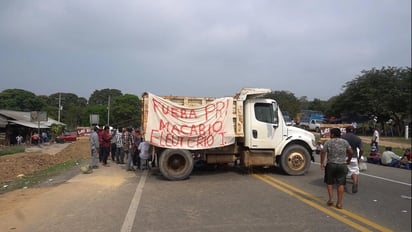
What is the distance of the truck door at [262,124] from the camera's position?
1350 cm

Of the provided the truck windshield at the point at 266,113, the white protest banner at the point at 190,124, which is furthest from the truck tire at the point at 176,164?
the truck windshield at the point at 266,113

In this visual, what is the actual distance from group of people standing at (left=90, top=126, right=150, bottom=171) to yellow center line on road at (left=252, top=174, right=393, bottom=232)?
4.35m

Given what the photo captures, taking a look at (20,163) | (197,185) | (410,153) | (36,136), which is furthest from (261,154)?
(36,136)

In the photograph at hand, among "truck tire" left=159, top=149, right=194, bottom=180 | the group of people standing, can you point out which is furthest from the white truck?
the group of people standing

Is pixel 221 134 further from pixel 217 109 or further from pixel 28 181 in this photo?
pixel 28 181

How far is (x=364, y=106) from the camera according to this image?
53.9m

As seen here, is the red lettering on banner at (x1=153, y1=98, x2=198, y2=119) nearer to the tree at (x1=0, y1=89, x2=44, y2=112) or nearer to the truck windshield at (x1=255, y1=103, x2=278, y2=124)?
the truck windshield at (x1=255, y1=103, x2=278, y2=124)

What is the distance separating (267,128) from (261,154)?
32.8 inches

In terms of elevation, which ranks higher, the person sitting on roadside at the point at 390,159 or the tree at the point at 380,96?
the tree at the point at 380,96

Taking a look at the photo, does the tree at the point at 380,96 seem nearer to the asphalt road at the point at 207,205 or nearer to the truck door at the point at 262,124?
the truck door at the point at 262,124

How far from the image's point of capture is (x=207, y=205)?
8.77m

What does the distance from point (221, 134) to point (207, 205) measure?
467 centimetres

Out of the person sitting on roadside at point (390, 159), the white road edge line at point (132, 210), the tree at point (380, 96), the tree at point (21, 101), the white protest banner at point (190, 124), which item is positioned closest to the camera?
the white road edge line at point (132, 210)

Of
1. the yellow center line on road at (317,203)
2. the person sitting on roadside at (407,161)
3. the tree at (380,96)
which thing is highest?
the tree at (380,96)
